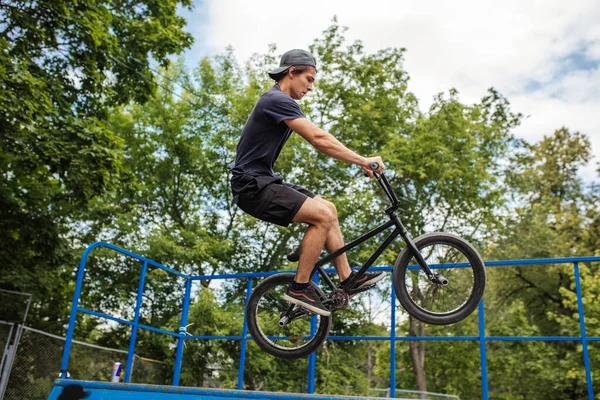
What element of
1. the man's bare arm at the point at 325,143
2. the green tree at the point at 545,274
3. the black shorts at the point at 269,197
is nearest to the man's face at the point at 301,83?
the man's bare arm at the point at 325,143

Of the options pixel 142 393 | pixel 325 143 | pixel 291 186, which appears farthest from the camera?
pixel 291 186

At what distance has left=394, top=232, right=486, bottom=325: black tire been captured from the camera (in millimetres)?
3629

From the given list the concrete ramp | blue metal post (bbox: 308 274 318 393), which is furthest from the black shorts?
blue metal post (bbox: 308 274 318 393)

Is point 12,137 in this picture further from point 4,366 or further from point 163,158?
point 163,158

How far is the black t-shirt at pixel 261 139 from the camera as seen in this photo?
364cm

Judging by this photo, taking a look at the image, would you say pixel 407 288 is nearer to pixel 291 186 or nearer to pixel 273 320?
pixel 291 186

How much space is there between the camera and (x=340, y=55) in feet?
67.2

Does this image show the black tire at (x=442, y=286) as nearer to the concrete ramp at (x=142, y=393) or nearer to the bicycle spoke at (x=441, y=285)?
the bicycle spoke at (x=441, y=285)

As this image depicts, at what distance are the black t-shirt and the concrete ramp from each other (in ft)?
4.98

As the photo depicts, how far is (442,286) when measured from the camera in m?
3.84

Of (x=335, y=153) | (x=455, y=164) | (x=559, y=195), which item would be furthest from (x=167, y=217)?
(x=559, y=195)

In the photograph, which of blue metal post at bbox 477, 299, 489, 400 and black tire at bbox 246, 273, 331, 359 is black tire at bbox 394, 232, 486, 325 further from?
black tire at bbox 246, 273, 331, 359

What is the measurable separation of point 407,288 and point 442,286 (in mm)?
295

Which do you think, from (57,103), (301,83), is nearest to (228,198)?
(57,103)
